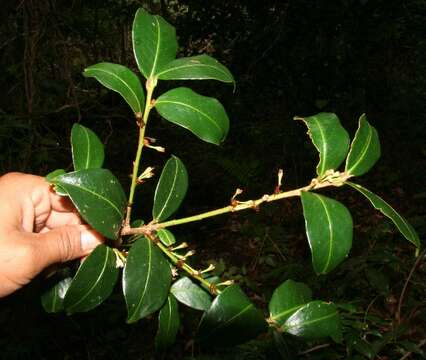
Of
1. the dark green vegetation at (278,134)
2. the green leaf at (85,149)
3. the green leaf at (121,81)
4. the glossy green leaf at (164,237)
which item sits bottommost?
the dark green vegetation at (278,134)

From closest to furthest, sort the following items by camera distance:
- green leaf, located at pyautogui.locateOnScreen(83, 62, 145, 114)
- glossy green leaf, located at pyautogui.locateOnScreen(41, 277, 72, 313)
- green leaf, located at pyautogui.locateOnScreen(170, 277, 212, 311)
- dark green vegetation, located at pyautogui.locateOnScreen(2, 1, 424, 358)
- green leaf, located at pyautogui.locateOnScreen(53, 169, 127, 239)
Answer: green leaf, located at pyautogui.locateOnScreen(53, 169, 127, 239) → green leaf, located at pyautogui.locateOnScreen(83, 62, 145, 114) → green leaf, located at pyautogui.locateOnScreen(170, 277, 212, 311) → glossy green leaf, located at pyautogui.locateOnScreen(41, 277, 72, 313) → dark green vegetation, located at pyautogui.locateOnScreen(2, 1, 424, 358)

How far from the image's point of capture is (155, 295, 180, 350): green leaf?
40.1 inches

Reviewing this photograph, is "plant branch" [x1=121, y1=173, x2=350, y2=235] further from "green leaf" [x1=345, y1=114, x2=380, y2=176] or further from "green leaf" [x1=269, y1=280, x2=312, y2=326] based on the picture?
"green leaf" [x1=269, y1=280, x2=312, y2=326]

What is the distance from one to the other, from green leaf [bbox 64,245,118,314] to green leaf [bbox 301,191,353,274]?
435mm

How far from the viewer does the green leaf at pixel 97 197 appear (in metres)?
0.83

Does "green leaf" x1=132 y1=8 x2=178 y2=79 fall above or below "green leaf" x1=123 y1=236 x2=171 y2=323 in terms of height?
above

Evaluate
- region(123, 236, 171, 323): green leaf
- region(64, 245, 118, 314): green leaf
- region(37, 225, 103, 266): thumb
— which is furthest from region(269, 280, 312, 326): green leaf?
region(37, 225, 103, 266): thumb

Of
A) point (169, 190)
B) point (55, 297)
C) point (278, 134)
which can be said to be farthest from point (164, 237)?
point (278, 134)

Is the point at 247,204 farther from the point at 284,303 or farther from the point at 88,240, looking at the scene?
the point at 88,240

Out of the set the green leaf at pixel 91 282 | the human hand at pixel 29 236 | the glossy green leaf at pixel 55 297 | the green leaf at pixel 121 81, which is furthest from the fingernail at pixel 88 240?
the green leaf at pixel 121 81

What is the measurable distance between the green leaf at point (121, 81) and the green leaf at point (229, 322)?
0.44m

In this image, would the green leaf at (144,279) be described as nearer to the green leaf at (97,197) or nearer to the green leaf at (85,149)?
the green leaf at (97,197)

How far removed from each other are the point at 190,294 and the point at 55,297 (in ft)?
1.24

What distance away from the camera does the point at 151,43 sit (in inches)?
39.8
